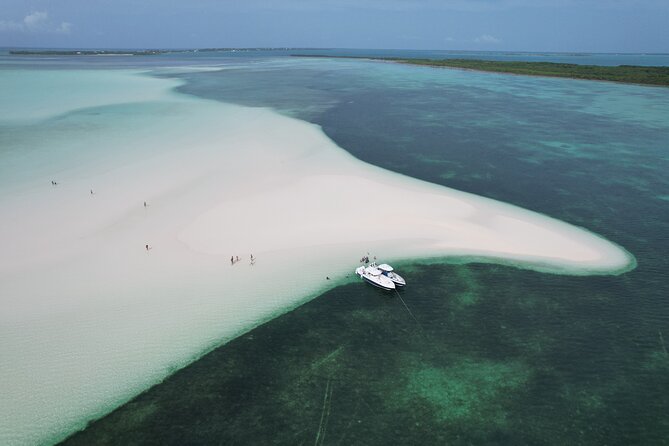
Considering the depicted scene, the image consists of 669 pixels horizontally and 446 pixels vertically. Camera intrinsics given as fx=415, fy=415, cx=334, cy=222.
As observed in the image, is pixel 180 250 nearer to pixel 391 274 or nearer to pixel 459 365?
pixel 391 274

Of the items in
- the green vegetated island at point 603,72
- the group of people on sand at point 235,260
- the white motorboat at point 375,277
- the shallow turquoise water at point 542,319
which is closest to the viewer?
the shallow turquoise water at point 542,319

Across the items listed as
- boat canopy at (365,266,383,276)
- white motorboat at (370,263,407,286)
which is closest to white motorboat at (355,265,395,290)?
boat canopy at (365,266,383,276)

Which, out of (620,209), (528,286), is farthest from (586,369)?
(620,209)

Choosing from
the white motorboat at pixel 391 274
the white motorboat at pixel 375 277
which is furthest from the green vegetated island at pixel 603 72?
the white motorboat at pixel 375 277

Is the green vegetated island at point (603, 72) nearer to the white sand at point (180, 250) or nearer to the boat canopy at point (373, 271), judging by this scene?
the white sand at point (180, 250)

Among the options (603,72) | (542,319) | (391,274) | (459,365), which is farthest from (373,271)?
(603,72)

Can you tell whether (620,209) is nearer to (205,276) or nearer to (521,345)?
(521,345)
